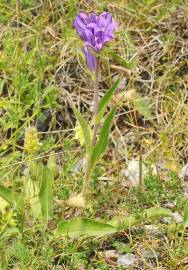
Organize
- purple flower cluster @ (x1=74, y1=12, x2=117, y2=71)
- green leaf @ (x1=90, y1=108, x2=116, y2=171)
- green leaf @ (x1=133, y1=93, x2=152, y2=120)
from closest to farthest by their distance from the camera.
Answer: purple flower cluster @ (x1=74, y1=12, x2=117, y2=71) → green leaf @ (x1=90, y1=108, x2=116, y2=171) → green leaf @ (x1=133, y1=93, x2=152, y2=120)

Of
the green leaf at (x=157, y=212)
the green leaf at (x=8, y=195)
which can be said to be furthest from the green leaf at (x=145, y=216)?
the green leaf at (x=8, y=195)

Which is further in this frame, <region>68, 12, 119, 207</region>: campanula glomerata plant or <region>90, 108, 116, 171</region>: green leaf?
<region>90, 108, 116, 171</region>: green leaf

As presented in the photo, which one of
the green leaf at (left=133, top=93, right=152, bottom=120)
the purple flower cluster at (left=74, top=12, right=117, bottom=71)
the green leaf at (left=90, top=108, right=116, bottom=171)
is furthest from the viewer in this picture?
the green leaf at (left=133, top=93, right=152, bottom=120)

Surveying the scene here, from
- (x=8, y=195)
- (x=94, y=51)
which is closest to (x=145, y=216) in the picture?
(x=8, y=195)

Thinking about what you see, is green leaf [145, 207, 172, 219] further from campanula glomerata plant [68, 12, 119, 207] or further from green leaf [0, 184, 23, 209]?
green leaf [0, 184, 23, 209]

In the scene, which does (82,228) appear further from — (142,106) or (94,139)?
(142,106)

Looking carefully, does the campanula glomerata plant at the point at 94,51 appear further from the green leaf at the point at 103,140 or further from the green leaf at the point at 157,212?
the green leaf at the point at 157,212

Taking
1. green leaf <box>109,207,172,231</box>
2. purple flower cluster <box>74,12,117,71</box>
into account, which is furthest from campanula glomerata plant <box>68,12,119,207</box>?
green leaf <box>109,207,172,231</box>
